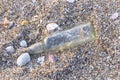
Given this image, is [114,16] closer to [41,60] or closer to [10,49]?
[41,60]

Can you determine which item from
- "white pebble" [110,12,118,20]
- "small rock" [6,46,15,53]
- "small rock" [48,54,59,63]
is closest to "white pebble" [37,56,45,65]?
"small rock" [48,54,59,63]

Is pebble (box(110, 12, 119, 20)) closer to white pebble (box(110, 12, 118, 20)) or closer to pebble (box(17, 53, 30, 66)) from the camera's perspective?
white pebble (box(110, 12, 118, 20))

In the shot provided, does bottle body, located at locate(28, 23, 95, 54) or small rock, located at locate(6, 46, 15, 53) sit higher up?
bottle body, located at locate(28, 23, 95, 54)

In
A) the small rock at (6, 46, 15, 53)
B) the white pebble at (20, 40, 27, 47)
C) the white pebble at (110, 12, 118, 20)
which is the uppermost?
the white pebble at (110, 12, 118, 20)

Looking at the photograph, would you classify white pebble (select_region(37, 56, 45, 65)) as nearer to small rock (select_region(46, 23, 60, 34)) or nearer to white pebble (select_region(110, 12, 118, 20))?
small rock (select_region(46, 23, 60, 34))

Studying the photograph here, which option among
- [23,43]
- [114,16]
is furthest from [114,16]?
[23,43]

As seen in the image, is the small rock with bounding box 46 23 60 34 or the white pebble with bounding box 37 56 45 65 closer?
the white pebble with bounding box 37 56 45 65

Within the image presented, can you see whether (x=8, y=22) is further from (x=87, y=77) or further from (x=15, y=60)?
(x=87, y=77)

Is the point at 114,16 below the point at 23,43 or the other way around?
the other way around
